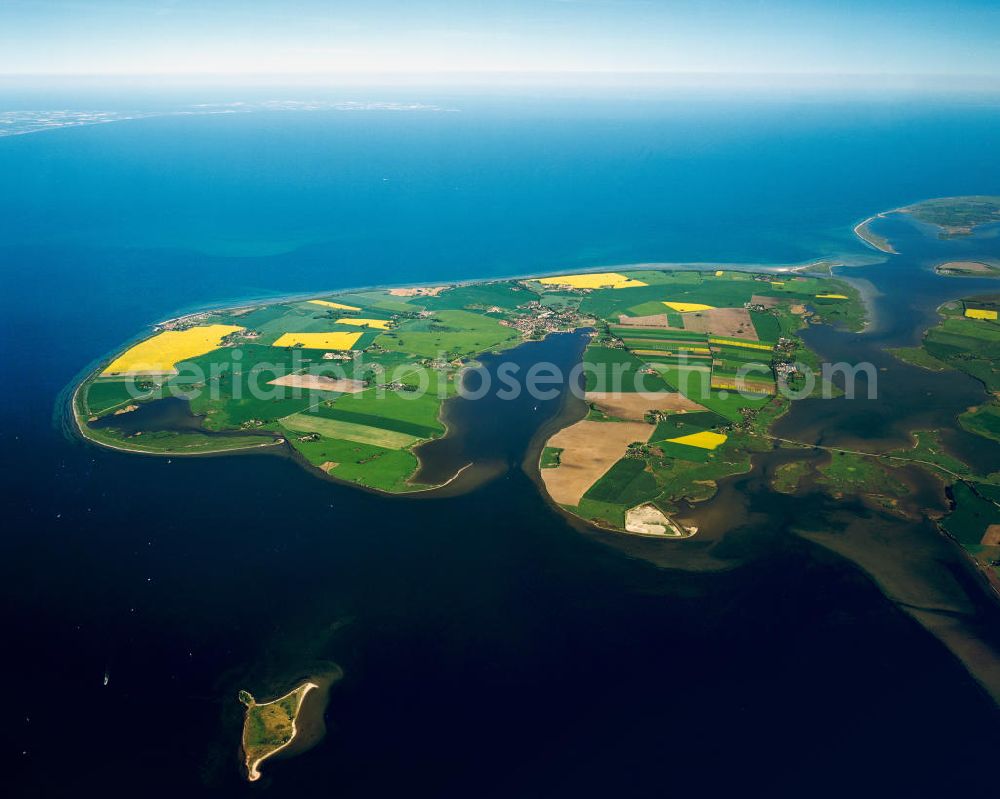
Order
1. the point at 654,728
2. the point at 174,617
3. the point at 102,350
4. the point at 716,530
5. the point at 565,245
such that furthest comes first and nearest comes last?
1. the point at 565,245
2. the point at 102,350
3. the point at 716,530
4. the point at 174,617
5. the point at 654,728

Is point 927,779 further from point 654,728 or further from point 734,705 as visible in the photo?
point 654,728

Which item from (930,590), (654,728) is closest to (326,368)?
(654,728)

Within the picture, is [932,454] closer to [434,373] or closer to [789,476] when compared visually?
[789,476]

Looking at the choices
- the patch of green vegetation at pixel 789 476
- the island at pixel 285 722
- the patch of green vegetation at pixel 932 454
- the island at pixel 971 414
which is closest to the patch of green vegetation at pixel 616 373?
the patch of green vegetation at pixel 789 476

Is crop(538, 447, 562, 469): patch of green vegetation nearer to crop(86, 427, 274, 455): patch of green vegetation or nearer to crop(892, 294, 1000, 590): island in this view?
crop(86, 427, 274, 455): patch of green vegetation

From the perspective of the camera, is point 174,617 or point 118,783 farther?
point 174,617
